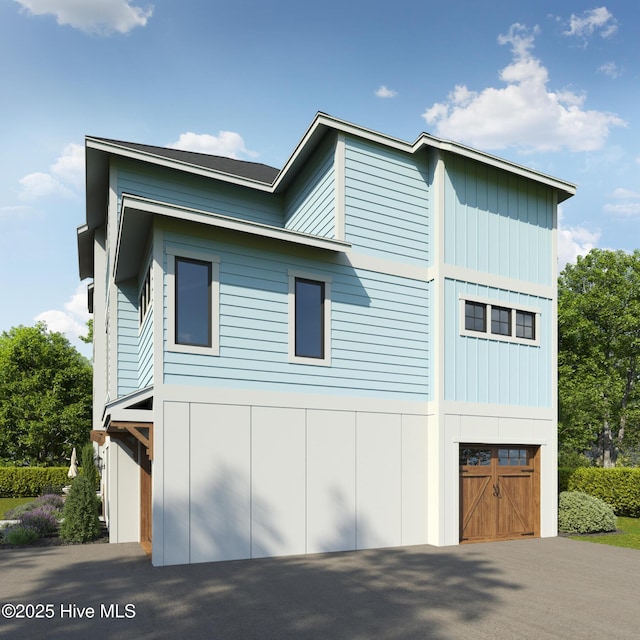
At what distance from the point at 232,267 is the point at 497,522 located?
7.75m

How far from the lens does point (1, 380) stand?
106ft

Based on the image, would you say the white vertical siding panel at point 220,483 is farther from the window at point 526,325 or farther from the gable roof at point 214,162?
the window at point 526,325

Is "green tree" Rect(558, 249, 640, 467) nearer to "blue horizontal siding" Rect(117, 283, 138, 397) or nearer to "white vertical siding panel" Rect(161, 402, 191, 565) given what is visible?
"blue horizontal siding" Rect(117, 283, 138, 397)

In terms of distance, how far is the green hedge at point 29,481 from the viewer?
933 inches

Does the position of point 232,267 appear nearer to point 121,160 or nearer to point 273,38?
point 121,160

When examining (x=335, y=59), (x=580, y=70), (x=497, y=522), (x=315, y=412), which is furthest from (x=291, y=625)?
(x=580, y=70)

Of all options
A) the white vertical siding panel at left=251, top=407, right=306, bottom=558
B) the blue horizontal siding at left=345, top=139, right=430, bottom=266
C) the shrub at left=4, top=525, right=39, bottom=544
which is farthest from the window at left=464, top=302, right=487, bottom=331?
the shrub at left=4, top=525, right=39, bottom=544

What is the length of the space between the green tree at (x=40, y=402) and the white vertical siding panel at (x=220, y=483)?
24532 millimetres

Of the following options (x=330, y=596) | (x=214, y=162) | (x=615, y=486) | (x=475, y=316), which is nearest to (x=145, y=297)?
(x=214, y=162)

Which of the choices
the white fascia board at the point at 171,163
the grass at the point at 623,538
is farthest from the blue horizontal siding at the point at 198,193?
the grass at the point at 623,538

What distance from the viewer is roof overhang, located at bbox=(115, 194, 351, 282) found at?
9695 mm

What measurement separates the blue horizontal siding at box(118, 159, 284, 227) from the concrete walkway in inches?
304

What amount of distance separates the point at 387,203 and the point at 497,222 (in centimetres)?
287

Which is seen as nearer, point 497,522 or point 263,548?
point 263,548
